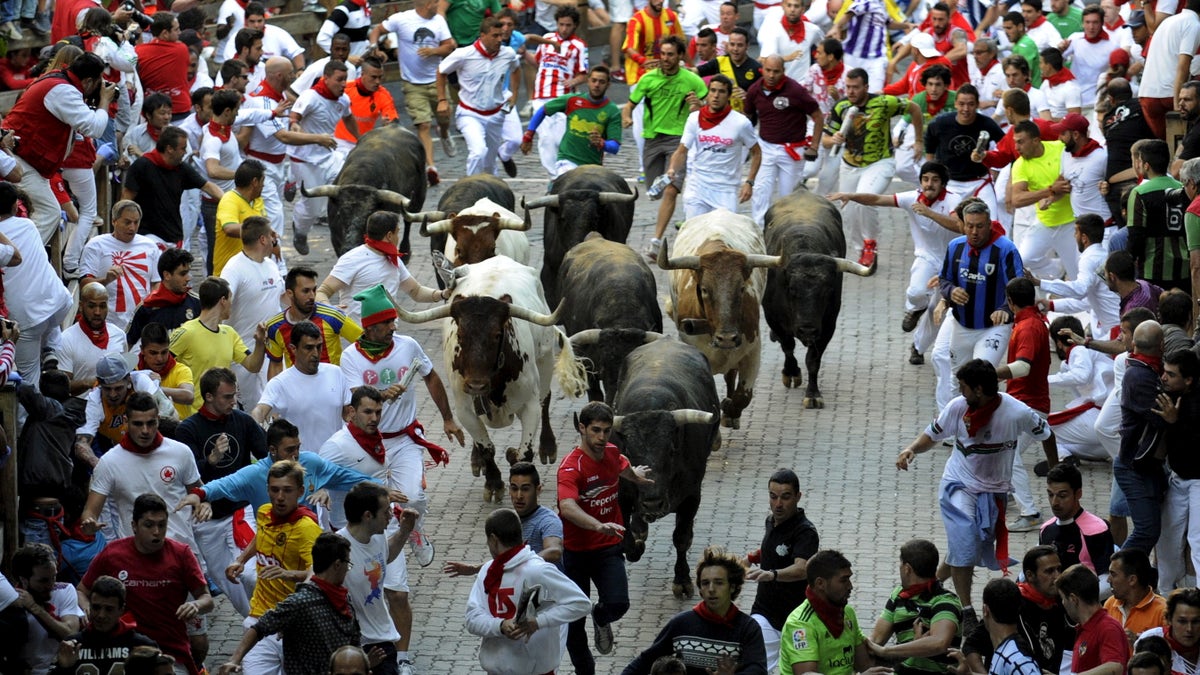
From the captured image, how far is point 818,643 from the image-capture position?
9.55 metres

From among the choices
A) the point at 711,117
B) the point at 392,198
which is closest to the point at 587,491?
the point at 392,198

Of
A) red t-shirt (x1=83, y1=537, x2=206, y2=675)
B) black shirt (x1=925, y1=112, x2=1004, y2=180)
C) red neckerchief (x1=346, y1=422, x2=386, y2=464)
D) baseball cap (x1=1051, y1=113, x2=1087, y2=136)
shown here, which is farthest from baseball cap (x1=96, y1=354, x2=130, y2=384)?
baseball cap (x1=1051, y1=113, x2=1087, y2=136)

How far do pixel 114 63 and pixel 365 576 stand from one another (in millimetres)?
7899

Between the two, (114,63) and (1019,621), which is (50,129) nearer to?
(114,63)

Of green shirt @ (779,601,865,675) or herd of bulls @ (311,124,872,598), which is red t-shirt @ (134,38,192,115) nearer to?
herd of bulls @ (311,124,872,598)

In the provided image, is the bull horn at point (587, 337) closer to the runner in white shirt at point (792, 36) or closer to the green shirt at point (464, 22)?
the runner in white shirt at point (792, 36)

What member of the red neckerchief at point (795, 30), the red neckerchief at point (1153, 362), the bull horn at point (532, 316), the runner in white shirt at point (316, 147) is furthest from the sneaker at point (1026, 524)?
the red neckerchief at point (795, 30)

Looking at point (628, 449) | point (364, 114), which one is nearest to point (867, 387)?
point (628, 449)

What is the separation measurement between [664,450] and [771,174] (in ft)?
26.1

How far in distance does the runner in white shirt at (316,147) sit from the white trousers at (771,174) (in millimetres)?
4336

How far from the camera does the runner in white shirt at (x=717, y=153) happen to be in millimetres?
18891

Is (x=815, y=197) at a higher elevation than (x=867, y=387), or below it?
higher

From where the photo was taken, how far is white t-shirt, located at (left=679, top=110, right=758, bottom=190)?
18891mm

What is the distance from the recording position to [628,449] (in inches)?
494
